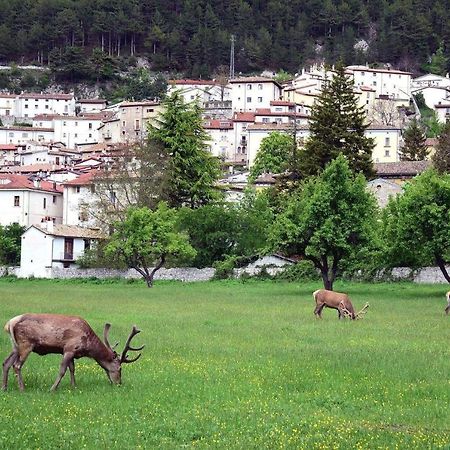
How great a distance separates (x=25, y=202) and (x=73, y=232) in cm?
1779

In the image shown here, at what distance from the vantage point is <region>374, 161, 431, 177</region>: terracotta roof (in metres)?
99.1

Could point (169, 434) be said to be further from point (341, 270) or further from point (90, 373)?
point (341, 270)

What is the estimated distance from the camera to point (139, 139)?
A: 117500mm

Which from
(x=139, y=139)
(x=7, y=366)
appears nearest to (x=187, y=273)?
(x=139, y=139)

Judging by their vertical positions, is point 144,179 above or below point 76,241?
above

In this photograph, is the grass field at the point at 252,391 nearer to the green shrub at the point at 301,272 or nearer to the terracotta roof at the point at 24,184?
the green shrub at the point at 301,272

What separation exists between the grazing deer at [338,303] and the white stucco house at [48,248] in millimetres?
50214

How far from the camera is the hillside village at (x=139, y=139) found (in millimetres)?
100000

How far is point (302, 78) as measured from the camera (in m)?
197

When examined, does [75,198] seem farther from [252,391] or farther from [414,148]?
[252,391]

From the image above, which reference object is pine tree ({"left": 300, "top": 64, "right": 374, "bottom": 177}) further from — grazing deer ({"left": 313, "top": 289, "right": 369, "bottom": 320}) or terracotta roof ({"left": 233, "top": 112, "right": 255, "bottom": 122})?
terracotta roof ({"left": 233, "top": 112, "right": 255, "bottom": 122})

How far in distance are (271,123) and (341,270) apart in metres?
82.2

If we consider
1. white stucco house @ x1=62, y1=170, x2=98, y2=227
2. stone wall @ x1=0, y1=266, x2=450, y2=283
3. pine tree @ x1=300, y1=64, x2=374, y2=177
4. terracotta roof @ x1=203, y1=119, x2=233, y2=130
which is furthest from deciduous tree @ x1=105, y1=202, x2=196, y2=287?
terracotta roof @ x1=203, y1=119, x2=233, y2=130

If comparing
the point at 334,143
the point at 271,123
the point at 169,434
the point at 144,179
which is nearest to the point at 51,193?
the point at 144,179
